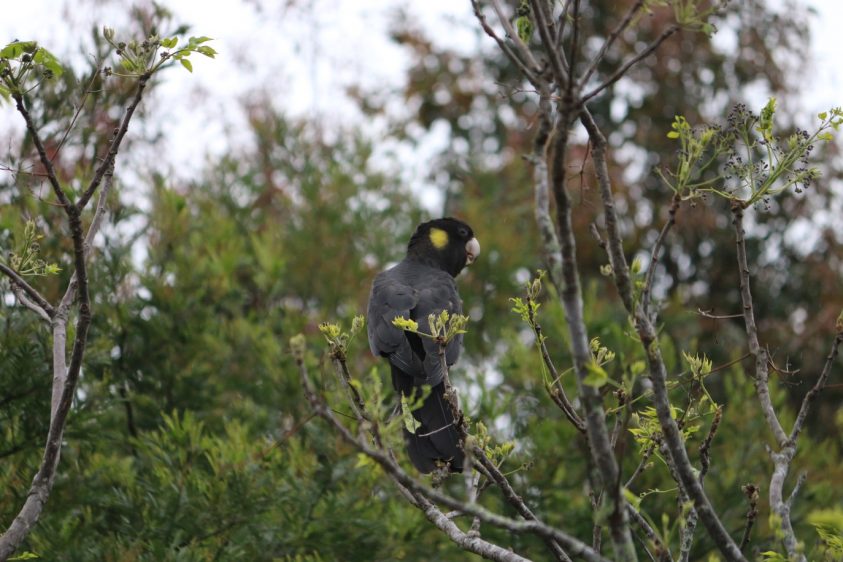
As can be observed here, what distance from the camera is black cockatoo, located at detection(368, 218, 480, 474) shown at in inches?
114

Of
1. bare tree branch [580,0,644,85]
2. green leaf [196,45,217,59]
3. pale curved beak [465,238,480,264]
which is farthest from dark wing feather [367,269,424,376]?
bare tree branch [580,0,644,85]

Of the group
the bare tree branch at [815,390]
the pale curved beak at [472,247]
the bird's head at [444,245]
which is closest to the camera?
the bare tree branch at [815,390]

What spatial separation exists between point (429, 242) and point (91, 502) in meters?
1.81

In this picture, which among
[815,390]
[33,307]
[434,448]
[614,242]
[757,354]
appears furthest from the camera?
[434,448]

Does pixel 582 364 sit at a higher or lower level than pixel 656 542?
higher

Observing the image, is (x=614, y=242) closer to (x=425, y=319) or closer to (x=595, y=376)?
(x=595, y=376)

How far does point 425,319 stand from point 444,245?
912 millimetres

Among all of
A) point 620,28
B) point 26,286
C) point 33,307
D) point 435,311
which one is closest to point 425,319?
point 435,311

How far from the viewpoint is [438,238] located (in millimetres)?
4539

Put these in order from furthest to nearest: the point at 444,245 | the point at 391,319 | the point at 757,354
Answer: the point at 444,245
the point at 391,319
the point at 757,354

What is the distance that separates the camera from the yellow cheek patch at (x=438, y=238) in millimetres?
4519

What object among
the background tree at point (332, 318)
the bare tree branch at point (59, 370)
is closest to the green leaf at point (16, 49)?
the bare tree branch at point (59, 370)

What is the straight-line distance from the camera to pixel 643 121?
7961 mm

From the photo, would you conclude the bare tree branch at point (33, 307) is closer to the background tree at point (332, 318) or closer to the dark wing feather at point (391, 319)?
the background tree at point (332, 318)
